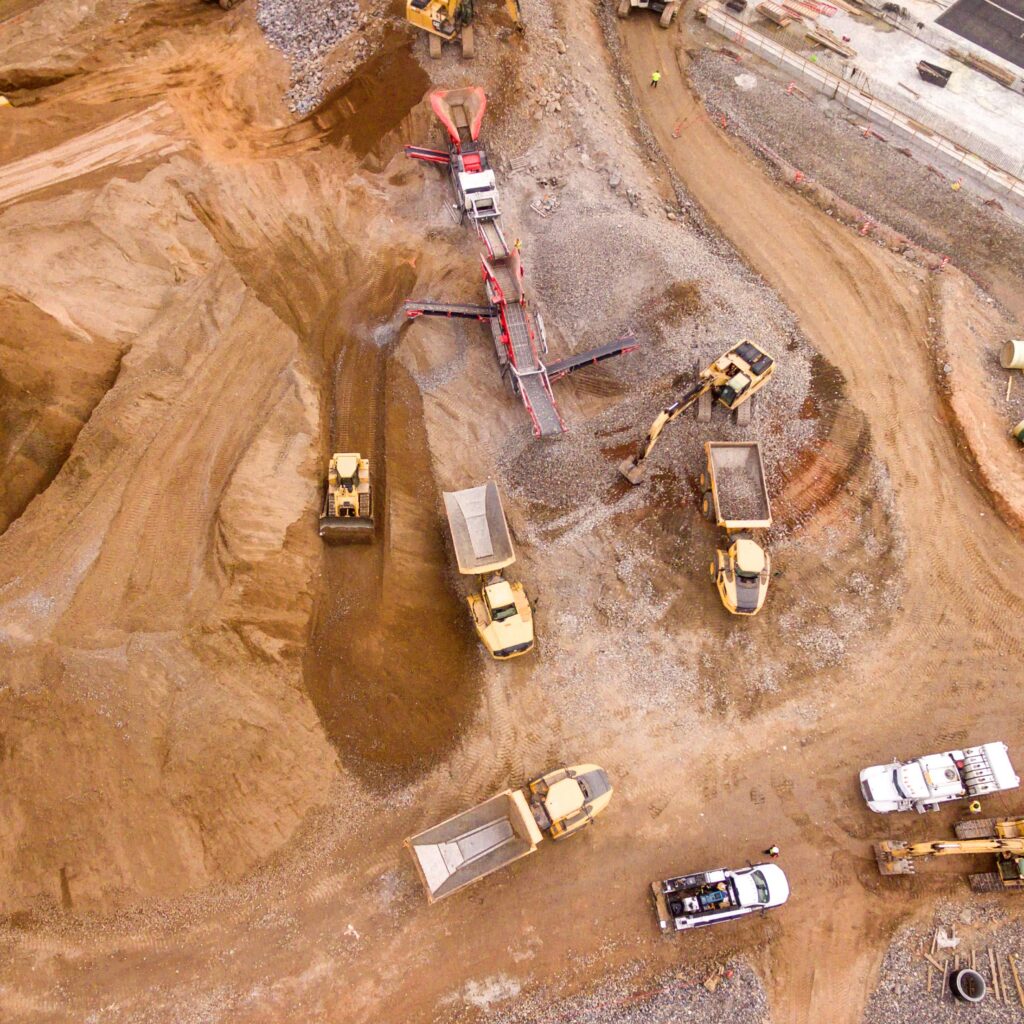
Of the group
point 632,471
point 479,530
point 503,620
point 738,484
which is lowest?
point 503,620

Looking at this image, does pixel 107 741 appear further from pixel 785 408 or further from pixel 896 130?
pixel 896 130

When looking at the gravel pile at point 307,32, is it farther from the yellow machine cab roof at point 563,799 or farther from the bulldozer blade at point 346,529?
the yellow machine cab roof at point 563,799

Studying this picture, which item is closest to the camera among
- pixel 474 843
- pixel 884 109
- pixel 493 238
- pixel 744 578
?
pixel 474 843

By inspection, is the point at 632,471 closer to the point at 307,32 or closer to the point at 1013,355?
the point at 1013,355

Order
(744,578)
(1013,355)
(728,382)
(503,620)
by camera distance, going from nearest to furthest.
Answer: (503,620) < (744,578) < (728,382) < (1013,355)

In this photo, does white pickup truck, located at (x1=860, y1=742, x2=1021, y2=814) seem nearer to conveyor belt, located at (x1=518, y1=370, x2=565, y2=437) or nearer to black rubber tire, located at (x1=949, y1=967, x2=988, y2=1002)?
black rubber tire, located at (x1=949, y1=967, x2=988, y2=1002)

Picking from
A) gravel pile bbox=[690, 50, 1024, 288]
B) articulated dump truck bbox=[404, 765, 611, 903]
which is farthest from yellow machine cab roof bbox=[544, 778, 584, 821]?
gravel pile bbox=[690, 50, 1024, 288]

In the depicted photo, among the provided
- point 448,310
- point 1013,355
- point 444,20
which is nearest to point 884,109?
point 1013,355

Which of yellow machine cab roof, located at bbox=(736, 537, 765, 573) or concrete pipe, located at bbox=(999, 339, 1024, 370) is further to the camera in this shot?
concrete pipe, located at bbox=(999, 339, 1024, 370)
